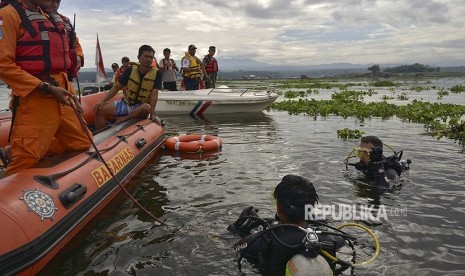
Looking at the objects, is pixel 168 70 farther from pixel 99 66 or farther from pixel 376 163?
pixel 376 163

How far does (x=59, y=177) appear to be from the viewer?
4.77 m

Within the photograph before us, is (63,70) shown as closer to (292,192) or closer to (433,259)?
(292,192)

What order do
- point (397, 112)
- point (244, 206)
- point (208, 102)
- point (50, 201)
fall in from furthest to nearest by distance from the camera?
point (208, 102), point (397, 112), point (244, 206), point (50, 201)

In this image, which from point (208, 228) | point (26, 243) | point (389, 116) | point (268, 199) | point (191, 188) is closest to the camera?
point (26, 243)

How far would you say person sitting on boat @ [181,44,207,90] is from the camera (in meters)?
16.4

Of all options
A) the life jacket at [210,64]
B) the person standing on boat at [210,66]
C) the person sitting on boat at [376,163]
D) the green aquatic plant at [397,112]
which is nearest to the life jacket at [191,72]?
the person standing on boat at [210,66]

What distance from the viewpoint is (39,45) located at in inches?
178

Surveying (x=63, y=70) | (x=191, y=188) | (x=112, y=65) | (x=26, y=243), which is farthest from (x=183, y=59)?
(x=26, y=243)

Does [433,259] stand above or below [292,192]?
below

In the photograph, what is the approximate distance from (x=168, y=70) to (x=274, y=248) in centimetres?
1435

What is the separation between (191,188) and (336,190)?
95.5 inches

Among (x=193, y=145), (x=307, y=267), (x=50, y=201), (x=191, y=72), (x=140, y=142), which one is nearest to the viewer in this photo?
(x=307, y=267)

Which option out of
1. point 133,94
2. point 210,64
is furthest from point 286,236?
point 210,64

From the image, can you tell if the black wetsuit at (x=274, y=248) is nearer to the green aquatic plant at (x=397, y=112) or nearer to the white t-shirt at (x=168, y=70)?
the green aquatic plant at (x=397, y=112)
